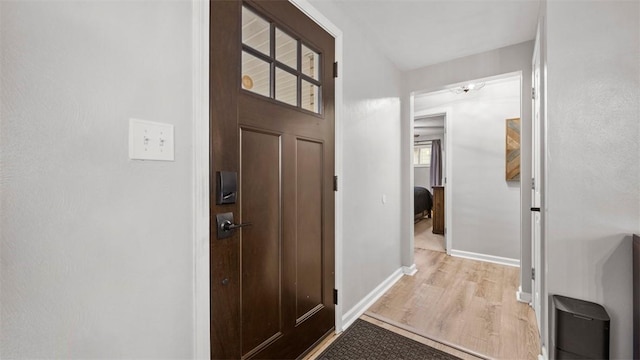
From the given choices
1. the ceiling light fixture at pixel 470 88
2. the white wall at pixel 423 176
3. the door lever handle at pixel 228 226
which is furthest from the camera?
the white wall at pixel 423 176

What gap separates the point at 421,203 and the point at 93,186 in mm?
6194

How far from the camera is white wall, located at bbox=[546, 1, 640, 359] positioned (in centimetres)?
128

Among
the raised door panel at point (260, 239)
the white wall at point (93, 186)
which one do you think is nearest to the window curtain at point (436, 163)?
the raised door panel at point (260, 239)

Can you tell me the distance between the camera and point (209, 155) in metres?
1.12

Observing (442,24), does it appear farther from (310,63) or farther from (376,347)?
(376,347)

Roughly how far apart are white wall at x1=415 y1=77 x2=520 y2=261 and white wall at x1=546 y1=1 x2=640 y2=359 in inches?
87.6

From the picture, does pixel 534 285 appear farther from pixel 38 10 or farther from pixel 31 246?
pixel 38 10

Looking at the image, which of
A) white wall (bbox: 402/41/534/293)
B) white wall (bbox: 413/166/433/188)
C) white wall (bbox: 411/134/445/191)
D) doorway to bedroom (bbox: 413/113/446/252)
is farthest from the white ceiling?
white wall (bbox: 413/166/433/188)

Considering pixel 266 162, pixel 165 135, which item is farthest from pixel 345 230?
pixel 165 135

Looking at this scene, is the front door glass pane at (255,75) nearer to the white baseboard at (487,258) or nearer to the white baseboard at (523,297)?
the white baseboard at (523,297)

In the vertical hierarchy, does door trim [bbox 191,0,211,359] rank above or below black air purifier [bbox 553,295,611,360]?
above

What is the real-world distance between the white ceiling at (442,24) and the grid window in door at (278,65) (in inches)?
26.3

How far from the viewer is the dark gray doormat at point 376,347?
1705 mm

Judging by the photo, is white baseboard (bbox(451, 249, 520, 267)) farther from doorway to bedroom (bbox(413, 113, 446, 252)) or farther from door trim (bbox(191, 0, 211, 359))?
door trim (bbox(191, 0, 211, 359))
